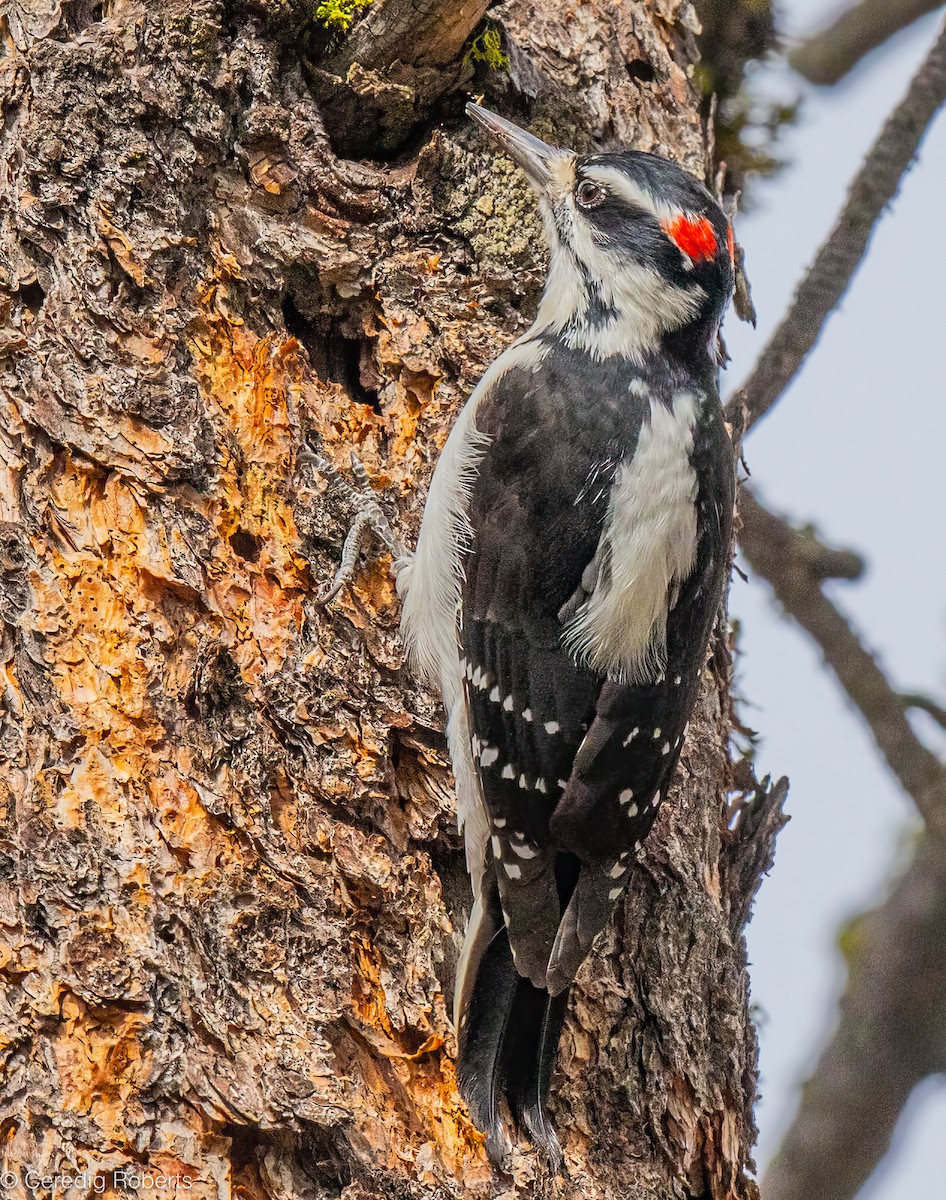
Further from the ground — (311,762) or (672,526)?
(672,526)

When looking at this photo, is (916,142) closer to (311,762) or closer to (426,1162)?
(311,762)

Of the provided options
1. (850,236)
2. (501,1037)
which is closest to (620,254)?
(850,236)

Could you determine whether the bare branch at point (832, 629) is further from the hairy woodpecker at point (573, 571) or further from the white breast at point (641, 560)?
the white breast at point (641, 560)

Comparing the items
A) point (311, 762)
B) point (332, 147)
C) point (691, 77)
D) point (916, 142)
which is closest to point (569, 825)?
point (311, 762)

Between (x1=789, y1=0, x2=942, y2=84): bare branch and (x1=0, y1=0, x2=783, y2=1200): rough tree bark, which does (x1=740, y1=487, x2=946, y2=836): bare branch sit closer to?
(x1=0, y1=0, x2=783, y2=1200): rough tree bark

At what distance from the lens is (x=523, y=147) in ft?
8.75

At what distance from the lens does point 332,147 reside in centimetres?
277

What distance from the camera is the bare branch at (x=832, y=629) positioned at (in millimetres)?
3699

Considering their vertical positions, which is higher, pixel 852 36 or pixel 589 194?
pixel 852 36

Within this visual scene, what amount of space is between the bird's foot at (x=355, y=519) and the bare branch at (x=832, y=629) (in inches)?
56.0

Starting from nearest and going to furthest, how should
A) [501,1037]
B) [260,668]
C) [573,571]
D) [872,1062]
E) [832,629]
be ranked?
[501,1037], [260,668], [573,571], [872,1062], [832,629]

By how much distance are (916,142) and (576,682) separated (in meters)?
2.12

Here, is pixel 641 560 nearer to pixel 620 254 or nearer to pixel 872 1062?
pixel 620 254

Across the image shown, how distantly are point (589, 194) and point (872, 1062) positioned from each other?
2.38m
